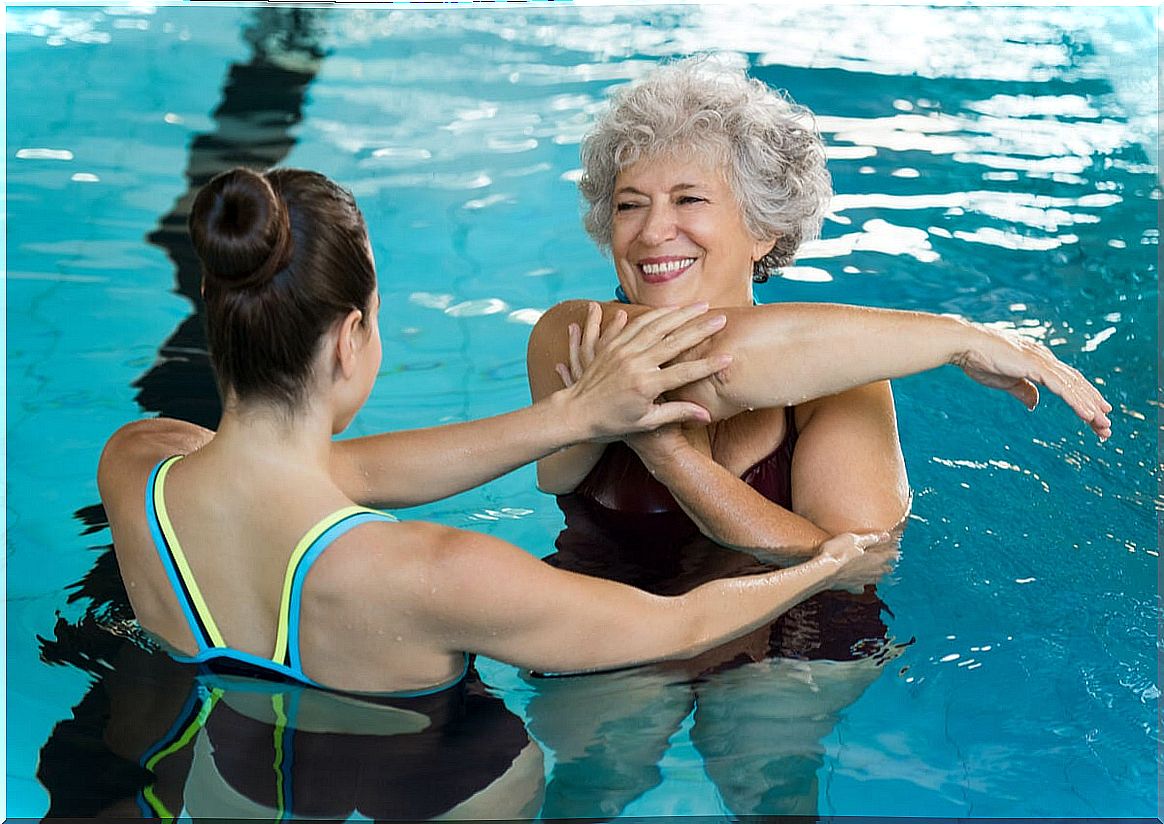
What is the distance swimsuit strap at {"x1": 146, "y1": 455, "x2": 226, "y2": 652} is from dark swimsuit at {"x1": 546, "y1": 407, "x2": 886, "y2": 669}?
3.46ft

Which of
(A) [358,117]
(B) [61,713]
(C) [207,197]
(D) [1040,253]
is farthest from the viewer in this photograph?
(A) [358,117]

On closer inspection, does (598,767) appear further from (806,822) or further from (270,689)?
(270,689)

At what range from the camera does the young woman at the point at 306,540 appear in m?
2.14

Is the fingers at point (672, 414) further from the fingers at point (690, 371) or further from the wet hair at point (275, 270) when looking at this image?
the wet hair at point (275, 270)

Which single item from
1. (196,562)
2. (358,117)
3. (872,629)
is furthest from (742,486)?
(358,117)

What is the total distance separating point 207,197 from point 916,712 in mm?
1841

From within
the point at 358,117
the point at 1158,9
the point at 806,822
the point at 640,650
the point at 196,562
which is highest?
the point at 1158,9

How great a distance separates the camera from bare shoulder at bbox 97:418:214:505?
98.7 inches

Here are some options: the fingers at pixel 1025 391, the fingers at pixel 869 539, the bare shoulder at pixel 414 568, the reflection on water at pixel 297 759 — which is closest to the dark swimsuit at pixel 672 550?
the fingers at pixel 869 539

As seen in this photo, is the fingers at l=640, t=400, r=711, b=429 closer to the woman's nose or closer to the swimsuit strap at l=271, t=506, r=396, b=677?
the woman's nose

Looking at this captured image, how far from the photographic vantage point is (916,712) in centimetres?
294

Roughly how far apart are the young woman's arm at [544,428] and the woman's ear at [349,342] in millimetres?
645

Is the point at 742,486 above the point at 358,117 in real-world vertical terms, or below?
below

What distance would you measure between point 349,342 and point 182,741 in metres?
0.93
